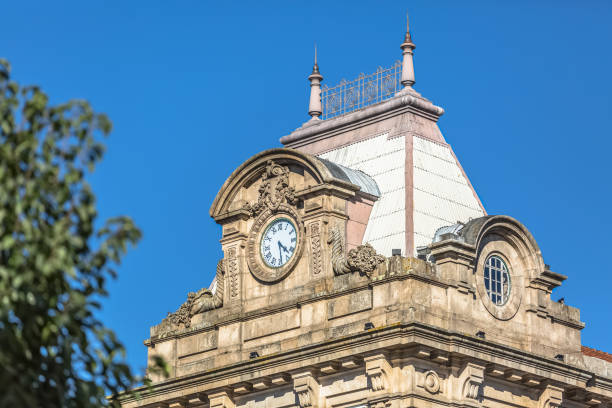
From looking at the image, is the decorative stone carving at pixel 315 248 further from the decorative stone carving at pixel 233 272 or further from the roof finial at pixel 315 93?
the roof finial at pixel 315 93

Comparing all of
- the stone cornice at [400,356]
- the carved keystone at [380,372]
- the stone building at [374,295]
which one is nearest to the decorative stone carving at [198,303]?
the stone building at [374,295]

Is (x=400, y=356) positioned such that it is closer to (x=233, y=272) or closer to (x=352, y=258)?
(x=352, y=258)

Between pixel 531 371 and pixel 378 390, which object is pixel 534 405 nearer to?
pixel 531 371

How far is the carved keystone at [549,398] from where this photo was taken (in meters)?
48.6

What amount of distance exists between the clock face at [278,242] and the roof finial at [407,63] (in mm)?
6877

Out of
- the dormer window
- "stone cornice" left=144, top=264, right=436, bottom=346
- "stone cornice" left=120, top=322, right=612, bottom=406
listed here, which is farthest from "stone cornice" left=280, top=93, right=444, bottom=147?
"stone cornice" left=120, top=322, right=612, bottom=406

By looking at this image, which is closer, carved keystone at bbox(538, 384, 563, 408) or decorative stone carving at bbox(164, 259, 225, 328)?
carved keystone at bbox(538, 384, 563, 408)

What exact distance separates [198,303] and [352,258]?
23.2ft

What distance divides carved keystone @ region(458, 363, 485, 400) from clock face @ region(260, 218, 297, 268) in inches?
282

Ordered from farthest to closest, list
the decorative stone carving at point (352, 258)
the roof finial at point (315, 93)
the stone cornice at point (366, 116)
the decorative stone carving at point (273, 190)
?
the roof finial at point (315, 93), the stone cornice at point (366, 116), the decorative stone carving at point (273, 190), the decorative stone carving at point (352, 258)

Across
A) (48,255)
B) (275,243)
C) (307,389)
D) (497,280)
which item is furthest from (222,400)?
(48,255)

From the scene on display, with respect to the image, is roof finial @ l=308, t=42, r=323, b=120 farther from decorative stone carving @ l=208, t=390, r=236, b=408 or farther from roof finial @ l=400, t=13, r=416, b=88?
decorative stone carving @ l=208, t=390, r=236, b=408

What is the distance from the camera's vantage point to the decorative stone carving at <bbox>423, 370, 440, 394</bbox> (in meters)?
45.6

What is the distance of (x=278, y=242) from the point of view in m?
50.8
